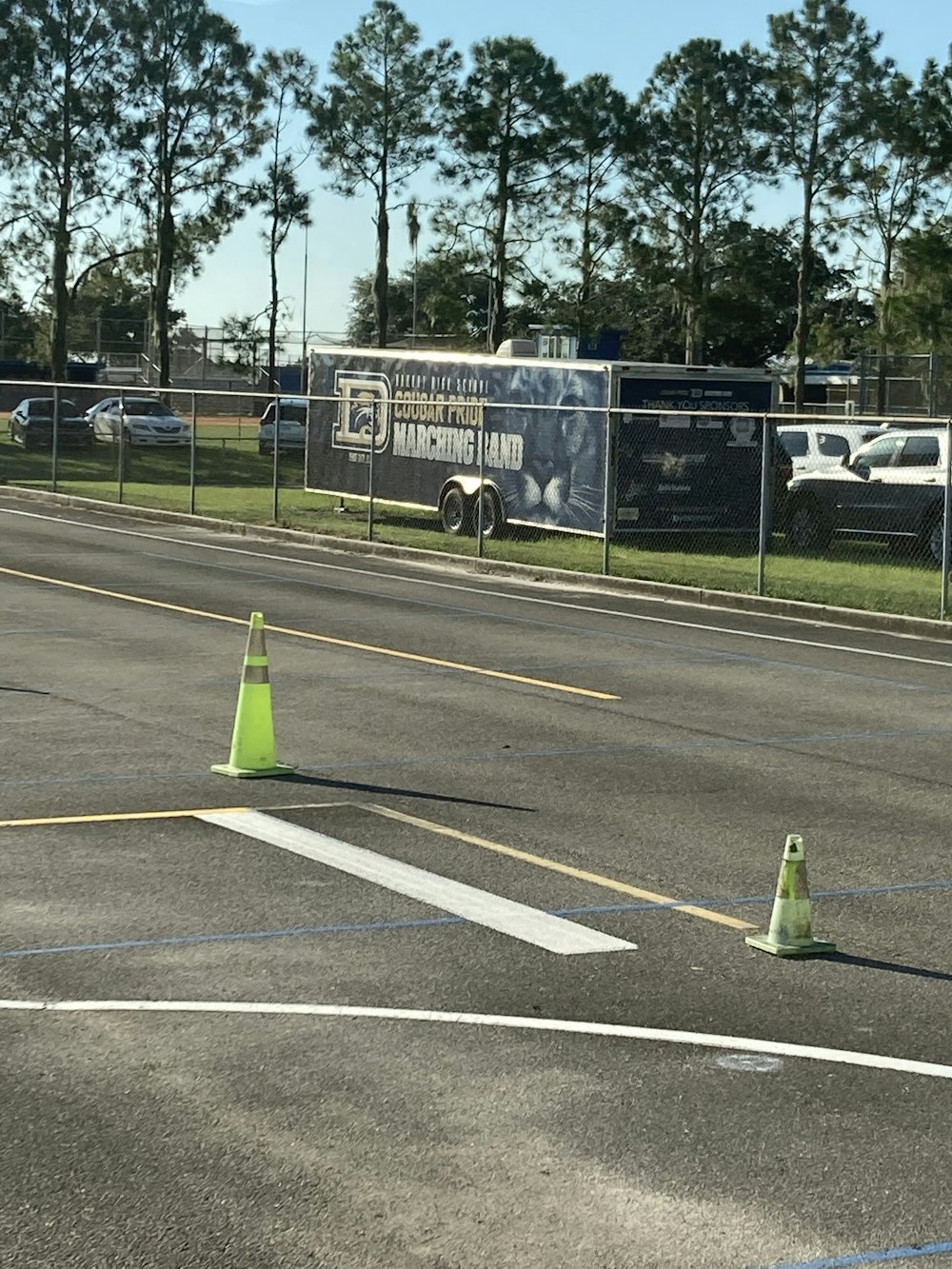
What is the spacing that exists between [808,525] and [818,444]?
5.59 feet

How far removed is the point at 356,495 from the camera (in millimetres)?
32312

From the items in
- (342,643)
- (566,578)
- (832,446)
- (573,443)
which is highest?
(832,446)

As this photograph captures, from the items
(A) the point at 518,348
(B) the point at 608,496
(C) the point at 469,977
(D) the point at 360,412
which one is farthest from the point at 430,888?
(D) the point at 360,412

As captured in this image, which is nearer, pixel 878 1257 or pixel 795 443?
pixel 878 1257

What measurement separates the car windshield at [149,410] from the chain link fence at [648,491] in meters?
21.3

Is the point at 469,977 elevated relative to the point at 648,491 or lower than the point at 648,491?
lower

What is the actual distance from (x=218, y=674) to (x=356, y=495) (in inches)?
691

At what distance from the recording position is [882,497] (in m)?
26.0

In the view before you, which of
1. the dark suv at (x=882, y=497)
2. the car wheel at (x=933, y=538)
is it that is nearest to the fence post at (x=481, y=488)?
the dark suv at (x=882, y=497)

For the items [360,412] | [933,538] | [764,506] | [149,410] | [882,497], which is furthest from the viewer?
[149,410]

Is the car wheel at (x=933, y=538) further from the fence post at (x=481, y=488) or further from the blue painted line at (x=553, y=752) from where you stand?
the blue painted line at (x=553, y=752)

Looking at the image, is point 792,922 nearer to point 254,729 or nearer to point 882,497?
point 254,729

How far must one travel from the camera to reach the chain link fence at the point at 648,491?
24.2m

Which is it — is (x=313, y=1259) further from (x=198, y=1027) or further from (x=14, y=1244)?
(x=198, y=1027)
